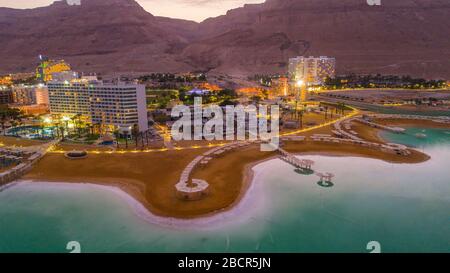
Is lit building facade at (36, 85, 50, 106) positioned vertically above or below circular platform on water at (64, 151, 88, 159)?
above

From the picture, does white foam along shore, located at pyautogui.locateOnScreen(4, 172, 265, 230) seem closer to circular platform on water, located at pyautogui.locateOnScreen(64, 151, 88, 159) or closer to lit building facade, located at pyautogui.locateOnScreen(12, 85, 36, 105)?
circular platform on water, located at pyautogui.locateOnScreen(64, 151, 88, 159)

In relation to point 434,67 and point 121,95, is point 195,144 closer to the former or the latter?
point 121,95

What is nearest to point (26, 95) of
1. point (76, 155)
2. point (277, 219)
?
point (76, 155)

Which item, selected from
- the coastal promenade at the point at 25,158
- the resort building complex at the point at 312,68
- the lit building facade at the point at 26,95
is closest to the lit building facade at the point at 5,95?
the lit building facade at the point at 26,95

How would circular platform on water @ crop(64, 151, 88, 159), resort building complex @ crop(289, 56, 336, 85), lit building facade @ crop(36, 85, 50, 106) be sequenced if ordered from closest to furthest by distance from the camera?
circular platform on water @ crop(64, 151, 88, 159), lit building facade @ crop(36, 85, 50, 106), resort building complex @ crop(289, 56, 336, 85)

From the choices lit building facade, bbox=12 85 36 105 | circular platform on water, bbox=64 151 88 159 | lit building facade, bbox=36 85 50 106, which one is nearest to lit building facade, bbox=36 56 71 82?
lit building facade, bbox=12 85 36 105

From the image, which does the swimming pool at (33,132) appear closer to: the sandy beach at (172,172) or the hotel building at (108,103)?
the hotel building at (108,103)

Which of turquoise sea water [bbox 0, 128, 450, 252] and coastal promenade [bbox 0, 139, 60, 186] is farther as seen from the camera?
coastal promenade [bbox 0, 139, 60, 186]
